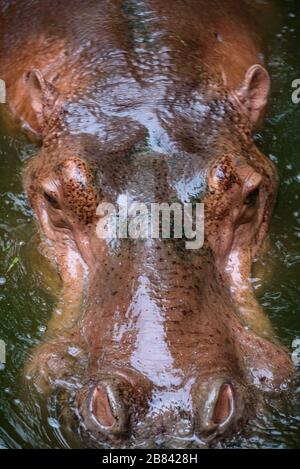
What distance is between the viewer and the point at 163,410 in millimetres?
3865

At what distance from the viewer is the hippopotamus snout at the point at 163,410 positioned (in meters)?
3.81

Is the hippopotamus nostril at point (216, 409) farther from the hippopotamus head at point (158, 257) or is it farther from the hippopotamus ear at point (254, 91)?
the hippopotamus ear at point (254, 91)

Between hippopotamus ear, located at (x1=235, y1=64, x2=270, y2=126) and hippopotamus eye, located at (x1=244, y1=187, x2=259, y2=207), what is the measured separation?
2.57 ft

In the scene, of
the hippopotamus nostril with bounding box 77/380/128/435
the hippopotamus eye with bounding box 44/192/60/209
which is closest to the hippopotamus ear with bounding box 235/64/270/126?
the hippopotamus eye with bounding box 44/192/60/209

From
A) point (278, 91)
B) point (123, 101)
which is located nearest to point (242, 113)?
point (123, 101)

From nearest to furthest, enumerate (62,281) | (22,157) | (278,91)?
(62,281)
(22,157)
(278,91)

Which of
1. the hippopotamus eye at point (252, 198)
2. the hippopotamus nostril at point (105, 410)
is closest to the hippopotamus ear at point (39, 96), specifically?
the hippopotamus eye at point (252, 198)

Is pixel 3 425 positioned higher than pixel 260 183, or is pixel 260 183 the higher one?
pixel 260 183

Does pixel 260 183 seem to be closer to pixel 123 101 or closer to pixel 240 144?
pixel 240 144

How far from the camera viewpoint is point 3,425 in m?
4.53

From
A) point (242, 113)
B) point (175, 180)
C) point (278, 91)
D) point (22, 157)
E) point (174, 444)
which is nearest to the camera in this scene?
point (174, 444)

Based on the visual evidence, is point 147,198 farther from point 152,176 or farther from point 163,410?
point 163,410

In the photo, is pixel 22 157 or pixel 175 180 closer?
pixel 175 180

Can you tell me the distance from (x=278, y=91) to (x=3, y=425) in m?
3.68
